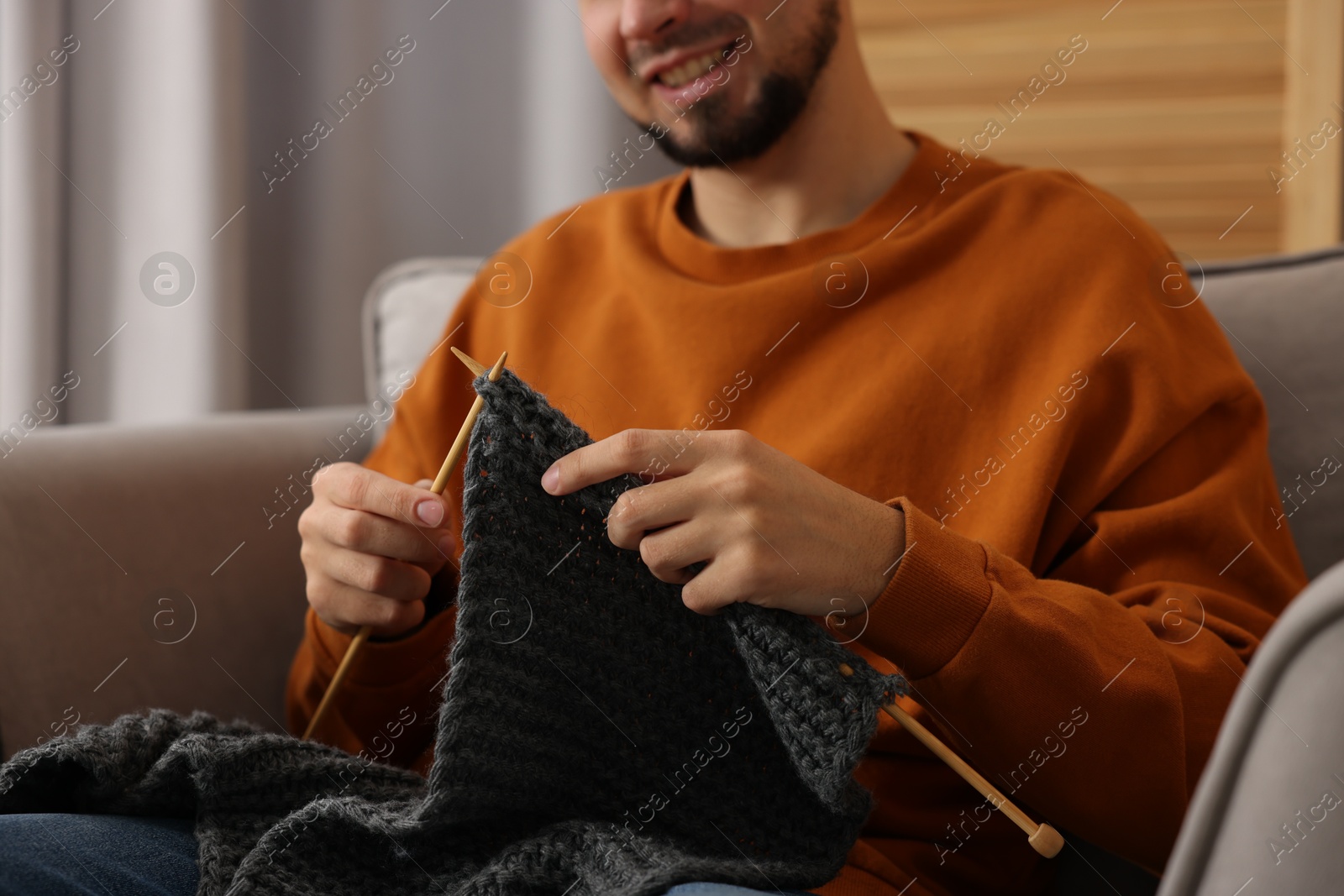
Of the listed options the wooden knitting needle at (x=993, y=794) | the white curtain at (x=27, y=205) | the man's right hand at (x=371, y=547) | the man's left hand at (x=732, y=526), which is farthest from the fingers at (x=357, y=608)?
the white curtain at (x=27, y=205)

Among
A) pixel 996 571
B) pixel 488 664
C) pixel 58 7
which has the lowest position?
pixel 996 571

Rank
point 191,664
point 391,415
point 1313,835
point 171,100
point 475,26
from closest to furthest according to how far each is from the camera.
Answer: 1. point 1313,835
2. point 191,664
3. point 391,415
4. point 171,100
5. point 475,26

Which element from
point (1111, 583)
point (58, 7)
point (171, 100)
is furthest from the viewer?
point (171, 100)

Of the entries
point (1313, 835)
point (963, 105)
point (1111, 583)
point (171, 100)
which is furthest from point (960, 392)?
point (171, 100)

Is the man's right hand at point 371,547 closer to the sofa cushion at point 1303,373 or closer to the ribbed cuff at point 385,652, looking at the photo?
the ribbed cuff at point 385,652

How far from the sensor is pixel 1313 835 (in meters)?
0.48

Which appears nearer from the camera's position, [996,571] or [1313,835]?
[1313,835]

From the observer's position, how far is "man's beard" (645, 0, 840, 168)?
105 cm

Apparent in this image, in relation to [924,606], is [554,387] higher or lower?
higher

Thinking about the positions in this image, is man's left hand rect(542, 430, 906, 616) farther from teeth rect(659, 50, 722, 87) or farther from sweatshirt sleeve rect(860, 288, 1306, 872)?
teeth rect(659, 50, 722, 87)

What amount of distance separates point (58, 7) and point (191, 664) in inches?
44.5

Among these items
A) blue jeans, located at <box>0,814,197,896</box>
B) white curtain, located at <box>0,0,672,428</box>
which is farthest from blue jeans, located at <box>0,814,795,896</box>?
white curtain, located at <box>0,0,672,428</box>

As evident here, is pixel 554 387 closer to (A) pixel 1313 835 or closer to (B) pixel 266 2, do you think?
(A) pixel 1313 835

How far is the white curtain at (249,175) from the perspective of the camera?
5.26 feet
